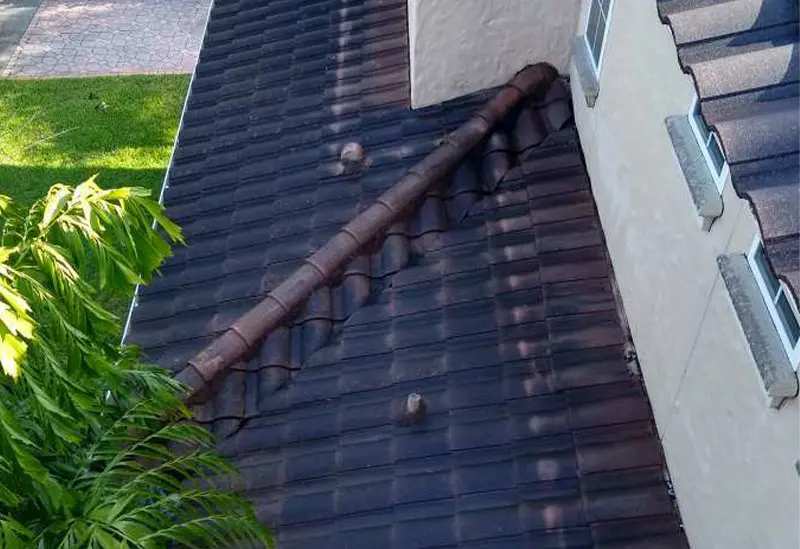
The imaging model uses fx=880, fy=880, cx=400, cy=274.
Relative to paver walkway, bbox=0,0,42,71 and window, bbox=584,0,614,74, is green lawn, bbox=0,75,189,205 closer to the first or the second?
→ paver walkway, bbox=0,0,42,71

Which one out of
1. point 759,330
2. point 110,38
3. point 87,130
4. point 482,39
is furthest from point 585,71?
point 110,38

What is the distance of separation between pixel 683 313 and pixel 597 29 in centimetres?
257

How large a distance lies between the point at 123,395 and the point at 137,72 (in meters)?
15.0

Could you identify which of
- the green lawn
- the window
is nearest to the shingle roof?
the window

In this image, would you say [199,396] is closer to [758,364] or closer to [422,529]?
[422,529]

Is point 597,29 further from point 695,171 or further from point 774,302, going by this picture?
point 774,302

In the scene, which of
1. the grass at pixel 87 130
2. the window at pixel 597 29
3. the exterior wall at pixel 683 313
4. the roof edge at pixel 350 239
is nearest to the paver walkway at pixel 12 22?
the grass at pixel 87 130

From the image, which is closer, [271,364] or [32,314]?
[32,314]

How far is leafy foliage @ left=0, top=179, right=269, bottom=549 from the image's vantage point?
11.1ft

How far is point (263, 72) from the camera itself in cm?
873

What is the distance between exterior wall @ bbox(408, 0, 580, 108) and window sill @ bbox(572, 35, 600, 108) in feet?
1.07

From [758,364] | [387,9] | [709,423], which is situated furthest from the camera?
[387,9]

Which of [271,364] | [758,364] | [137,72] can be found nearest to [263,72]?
[271,364]

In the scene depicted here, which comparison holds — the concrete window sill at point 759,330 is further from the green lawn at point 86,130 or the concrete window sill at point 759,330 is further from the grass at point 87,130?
the green lawn at point 86,130
